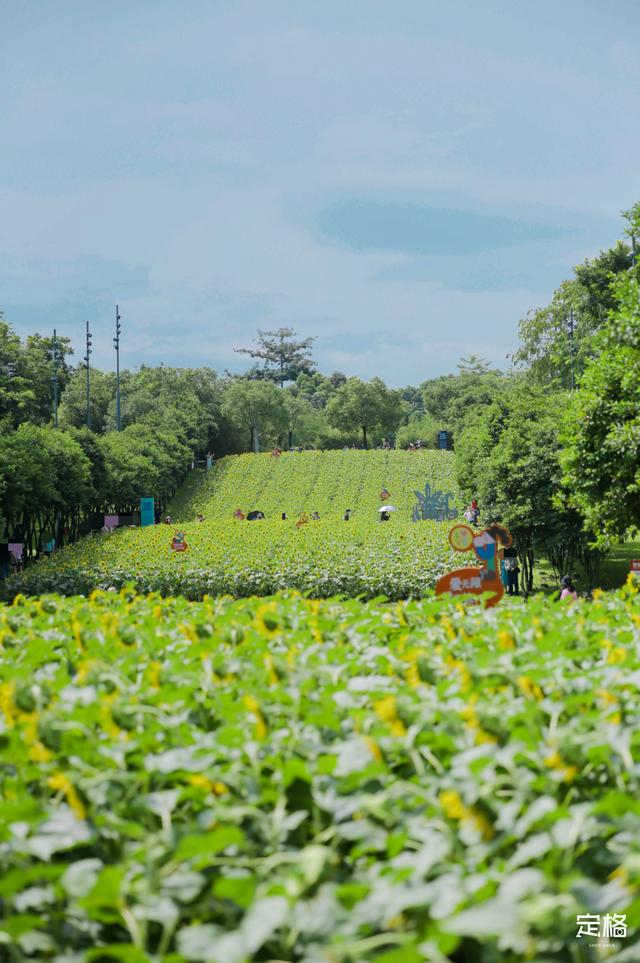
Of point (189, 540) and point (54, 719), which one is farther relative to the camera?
point (189, 540)

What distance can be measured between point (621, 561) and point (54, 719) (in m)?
27.2

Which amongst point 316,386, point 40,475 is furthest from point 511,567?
point 316,386

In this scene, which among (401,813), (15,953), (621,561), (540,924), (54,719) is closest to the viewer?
(540,924)

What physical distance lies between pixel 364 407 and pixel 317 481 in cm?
1793

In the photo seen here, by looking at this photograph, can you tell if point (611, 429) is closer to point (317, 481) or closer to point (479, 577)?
point (479, 577)

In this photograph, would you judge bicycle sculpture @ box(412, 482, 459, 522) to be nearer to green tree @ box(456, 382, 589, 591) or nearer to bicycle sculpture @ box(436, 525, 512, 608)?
green tree @ box(456, 382, 589, 591)

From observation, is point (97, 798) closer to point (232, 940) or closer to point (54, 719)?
point (54, 719)

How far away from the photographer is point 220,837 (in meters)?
1.81

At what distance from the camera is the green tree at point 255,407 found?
236 ft

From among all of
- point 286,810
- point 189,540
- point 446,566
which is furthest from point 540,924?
point 189,540

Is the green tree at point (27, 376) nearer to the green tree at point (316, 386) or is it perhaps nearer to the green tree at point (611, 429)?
the green tree at point (611, 429)

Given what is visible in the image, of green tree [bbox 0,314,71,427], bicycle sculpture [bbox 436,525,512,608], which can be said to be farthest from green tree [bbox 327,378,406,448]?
bicycle sculpture [bbox 436,525,512,608]

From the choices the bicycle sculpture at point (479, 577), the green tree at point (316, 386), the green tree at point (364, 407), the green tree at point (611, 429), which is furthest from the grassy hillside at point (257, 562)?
the green tree at point (316, 386)

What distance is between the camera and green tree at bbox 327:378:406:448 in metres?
76.3
